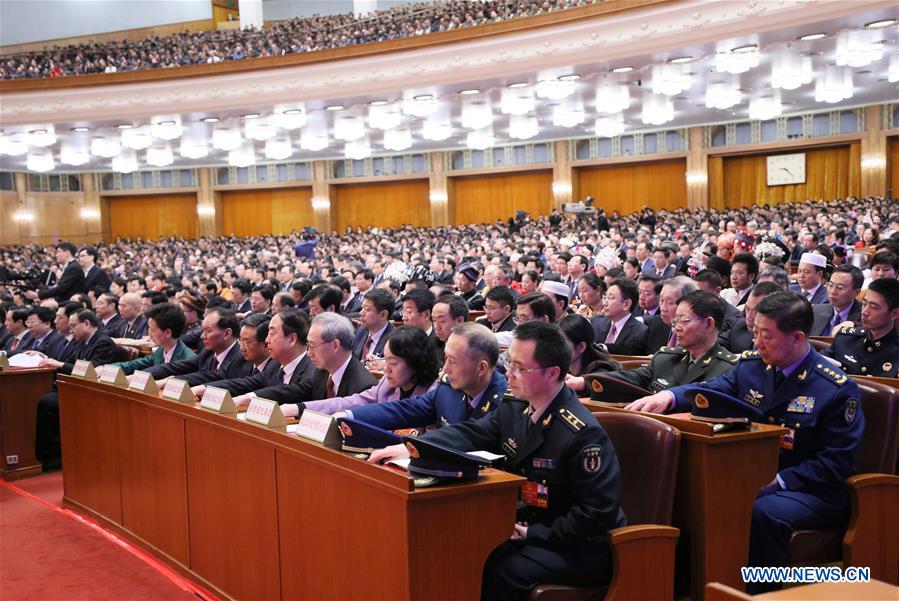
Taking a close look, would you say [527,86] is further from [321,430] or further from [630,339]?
[321,430]

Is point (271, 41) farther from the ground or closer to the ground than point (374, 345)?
farther from the ground

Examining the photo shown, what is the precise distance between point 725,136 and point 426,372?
21.3 m

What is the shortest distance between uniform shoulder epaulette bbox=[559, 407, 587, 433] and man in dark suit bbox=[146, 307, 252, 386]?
2807 millimetres

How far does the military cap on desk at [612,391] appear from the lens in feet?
11.2

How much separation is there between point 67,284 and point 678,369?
26.8ft

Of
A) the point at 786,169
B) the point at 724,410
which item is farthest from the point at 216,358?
the point at 786,169

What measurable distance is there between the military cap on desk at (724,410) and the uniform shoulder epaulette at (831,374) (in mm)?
411

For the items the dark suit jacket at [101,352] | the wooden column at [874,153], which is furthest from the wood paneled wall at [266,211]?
the dark suit jacket at [101,352]

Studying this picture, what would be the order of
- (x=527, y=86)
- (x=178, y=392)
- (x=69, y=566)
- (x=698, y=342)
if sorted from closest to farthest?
(x=698, y=342) → (x=178, y=392) → (x=69, y=566) → (x=527, y=86)

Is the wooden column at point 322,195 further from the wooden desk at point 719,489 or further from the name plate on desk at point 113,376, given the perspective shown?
the wooden desk at point 719,489

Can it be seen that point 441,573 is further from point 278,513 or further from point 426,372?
point 426,372

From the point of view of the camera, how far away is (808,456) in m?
3.03

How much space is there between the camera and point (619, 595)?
2.51m

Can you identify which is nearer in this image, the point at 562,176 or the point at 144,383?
the point at 144,383
